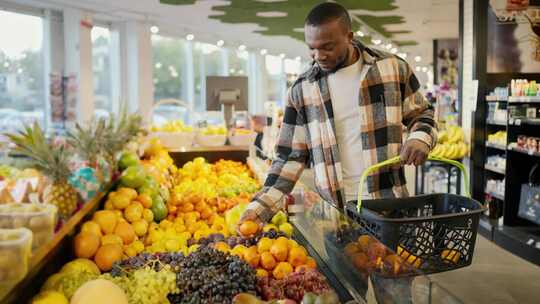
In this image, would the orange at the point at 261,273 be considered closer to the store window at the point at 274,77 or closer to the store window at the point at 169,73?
the store window at the point at 169,73

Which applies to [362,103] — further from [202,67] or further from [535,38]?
[202,67]

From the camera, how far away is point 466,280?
5027 millimetres

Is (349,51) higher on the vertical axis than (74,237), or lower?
higher

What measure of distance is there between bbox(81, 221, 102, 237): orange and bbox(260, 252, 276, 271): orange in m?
0.82

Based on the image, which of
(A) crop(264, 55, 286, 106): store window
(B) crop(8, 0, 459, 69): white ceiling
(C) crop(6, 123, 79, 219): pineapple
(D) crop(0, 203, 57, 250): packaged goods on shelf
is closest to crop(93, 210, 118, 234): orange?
(C) crop(6, 123, 79, 219): pineapple

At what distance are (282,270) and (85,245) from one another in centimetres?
86

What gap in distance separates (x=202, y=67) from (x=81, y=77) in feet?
22.0

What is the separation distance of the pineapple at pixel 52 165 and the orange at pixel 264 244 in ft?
2.85

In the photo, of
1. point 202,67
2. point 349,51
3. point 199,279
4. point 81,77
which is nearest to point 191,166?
point 349,51

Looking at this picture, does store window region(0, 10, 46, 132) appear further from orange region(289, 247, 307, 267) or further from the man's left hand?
the man's left hand

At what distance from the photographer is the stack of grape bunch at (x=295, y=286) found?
1680 millimetres

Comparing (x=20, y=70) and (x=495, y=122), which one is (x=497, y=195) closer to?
(x=495, y=122)

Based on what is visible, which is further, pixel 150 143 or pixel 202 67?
pixel 202 67

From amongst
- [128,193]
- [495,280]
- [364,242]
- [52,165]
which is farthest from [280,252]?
[495,280]
